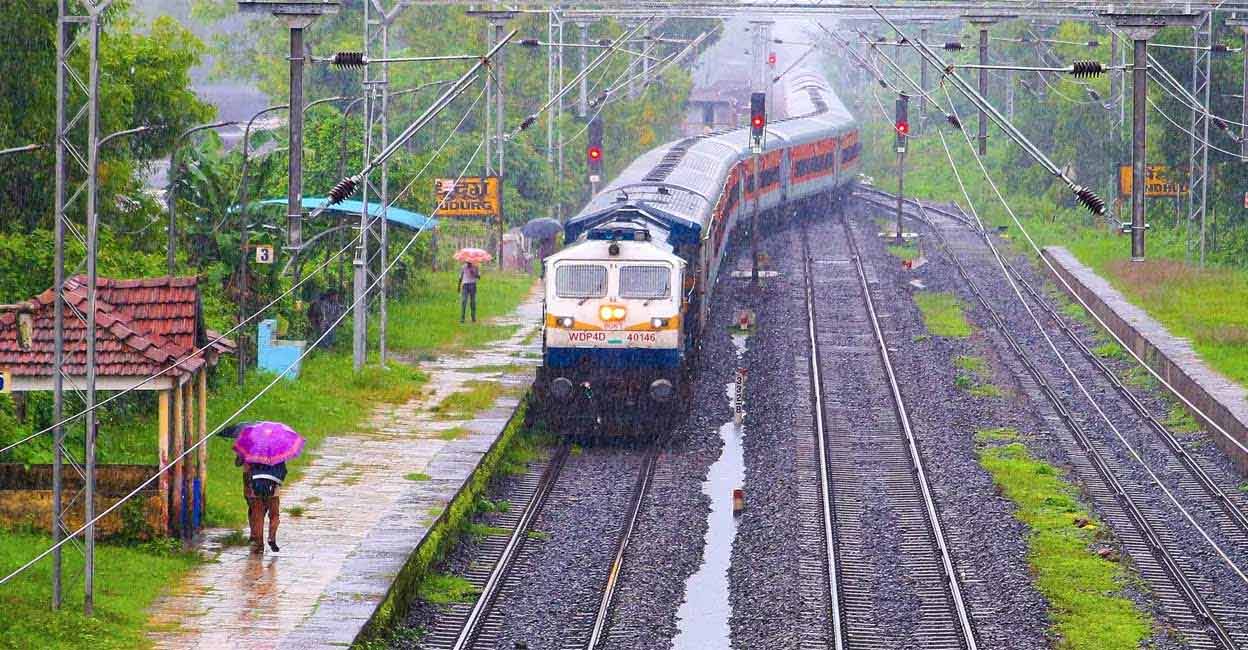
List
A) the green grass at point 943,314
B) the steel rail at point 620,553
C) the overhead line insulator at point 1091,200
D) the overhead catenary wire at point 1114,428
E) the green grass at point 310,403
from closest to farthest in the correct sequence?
the steel rail at point 620,553 → the overhead line insulator at point 1091,200 → the overhead catenary wire at point 1114,428 → the green grass at point 310,403 → the green grass at point 943,314

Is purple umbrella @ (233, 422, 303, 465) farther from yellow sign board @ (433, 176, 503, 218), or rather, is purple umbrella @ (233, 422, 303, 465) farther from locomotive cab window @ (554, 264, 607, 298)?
yellow sign board @ (433, 176, 503, 218)

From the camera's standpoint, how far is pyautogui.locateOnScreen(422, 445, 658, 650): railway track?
16719 mm

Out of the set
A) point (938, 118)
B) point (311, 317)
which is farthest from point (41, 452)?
point (938, 118)

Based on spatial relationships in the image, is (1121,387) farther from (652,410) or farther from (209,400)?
(209,400)

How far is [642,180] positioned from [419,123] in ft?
39.0

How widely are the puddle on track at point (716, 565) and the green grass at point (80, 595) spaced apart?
477cm

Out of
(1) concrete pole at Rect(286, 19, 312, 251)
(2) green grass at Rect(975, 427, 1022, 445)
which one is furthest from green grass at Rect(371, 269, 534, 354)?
(1) concrete pole at Rect(286, 19, 312, 251)

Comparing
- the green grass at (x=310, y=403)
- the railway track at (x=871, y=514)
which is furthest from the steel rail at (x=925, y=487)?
the green grass at (x=310, y=403)

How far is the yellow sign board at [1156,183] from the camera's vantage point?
40.5 metres

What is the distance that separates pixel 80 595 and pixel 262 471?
252 cm

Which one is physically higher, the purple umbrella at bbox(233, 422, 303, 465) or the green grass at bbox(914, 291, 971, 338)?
the green grass at bbox(914, 291, 971, 338)

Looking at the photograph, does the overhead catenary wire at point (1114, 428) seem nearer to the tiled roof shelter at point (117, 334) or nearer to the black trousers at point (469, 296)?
the black trousers at point (469, 296)

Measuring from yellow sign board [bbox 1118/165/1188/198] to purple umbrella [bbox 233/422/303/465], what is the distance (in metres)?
25.7

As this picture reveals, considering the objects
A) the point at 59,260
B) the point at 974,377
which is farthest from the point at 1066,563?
the point at 974,377
